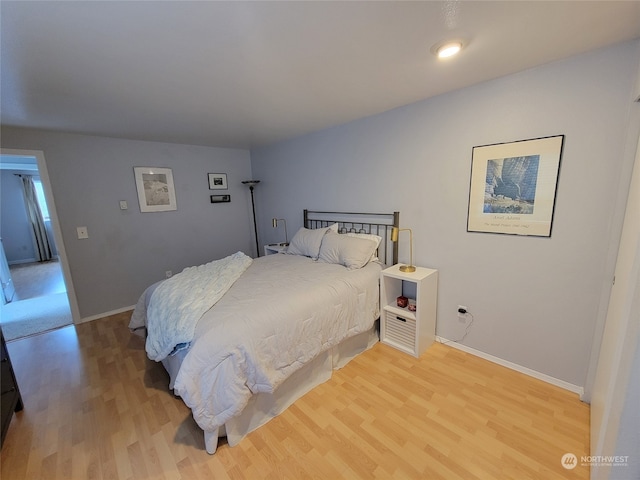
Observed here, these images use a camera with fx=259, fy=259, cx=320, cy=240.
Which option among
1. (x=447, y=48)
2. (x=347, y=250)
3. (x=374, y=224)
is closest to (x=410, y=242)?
(x=374, y=224)

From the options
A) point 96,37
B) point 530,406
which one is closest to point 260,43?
point 96,37

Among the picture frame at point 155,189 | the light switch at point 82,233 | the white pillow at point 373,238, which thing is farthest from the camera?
the picture frame at point 155,189

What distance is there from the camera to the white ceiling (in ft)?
3.74

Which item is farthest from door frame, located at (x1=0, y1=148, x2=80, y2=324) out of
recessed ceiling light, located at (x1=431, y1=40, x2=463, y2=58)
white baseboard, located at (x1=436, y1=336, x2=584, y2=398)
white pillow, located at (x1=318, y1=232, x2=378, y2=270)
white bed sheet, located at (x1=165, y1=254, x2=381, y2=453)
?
white baseboard, located at (x1=436, y1=336, x2=584, y2=398)

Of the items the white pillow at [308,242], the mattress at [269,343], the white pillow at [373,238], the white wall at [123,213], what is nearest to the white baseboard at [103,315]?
the white wall at [123,213]

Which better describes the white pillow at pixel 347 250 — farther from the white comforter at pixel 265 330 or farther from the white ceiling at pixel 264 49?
the white ceiling at pixel 264 49

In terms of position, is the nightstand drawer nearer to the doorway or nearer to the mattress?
the mattress

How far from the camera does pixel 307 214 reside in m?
3.67

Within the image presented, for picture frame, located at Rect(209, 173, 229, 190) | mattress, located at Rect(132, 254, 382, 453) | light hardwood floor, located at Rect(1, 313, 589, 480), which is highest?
picture frame, located at Rect(209, 173, 229, 190)

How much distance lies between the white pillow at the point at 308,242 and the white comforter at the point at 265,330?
0.53 m

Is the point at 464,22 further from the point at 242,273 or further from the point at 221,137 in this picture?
the point at 221,137

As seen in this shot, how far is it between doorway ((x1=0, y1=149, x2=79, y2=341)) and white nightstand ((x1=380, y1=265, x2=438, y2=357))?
11.9 feet

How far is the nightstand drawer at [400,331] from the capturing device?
2.34 m

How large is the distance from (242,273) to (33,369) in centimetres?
201
